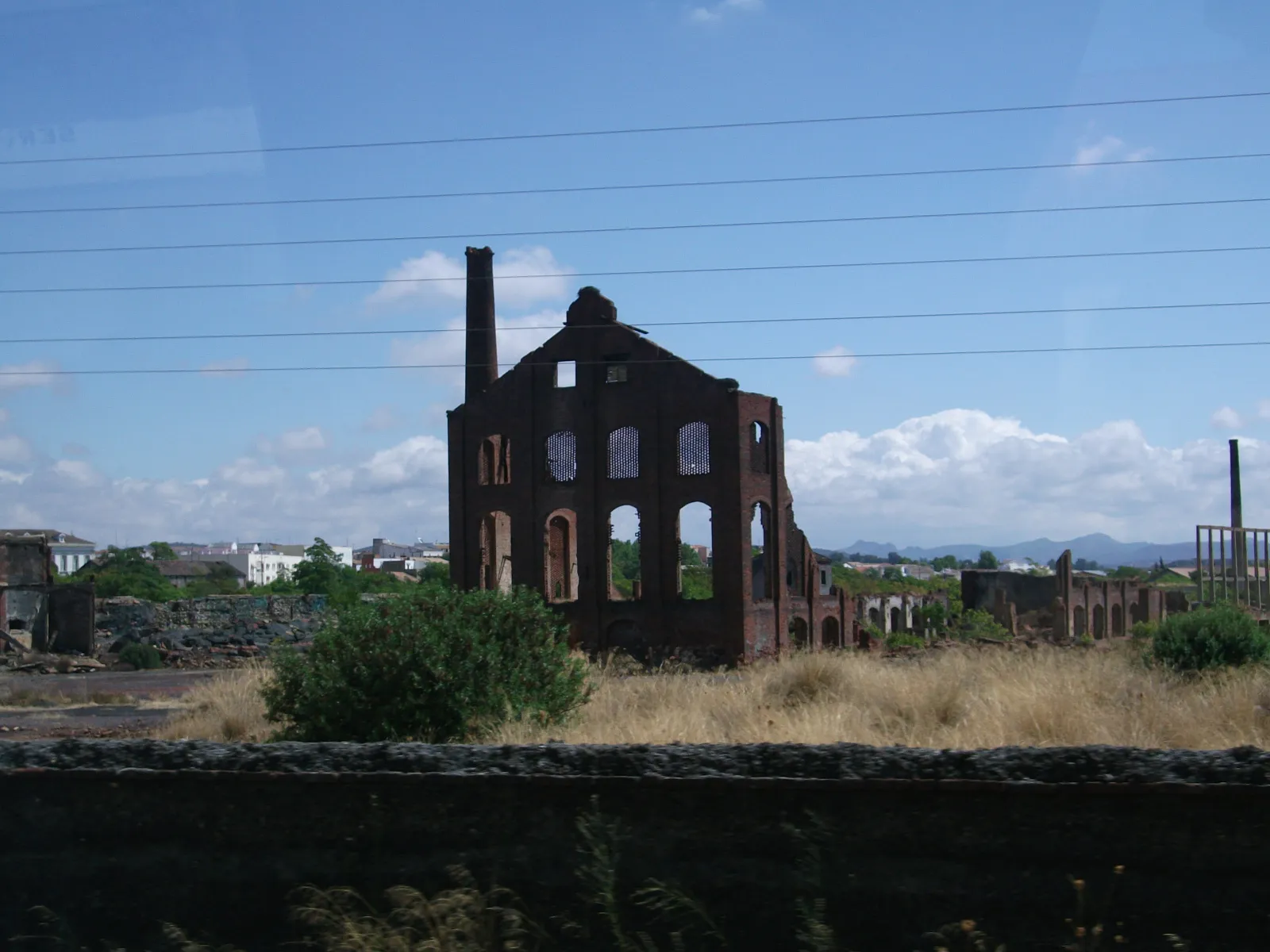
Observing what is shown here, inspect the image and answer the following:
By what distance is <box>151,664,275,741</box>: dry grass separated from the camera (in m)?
14.5

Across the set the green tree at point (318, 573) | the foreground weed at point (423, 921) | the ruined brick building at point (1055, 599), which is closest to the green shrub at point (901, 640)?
the ruined brick building at point (1055, 599)

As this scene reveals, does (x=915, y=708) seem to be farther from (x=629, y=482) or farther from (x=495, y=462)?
(x=495, y=462)

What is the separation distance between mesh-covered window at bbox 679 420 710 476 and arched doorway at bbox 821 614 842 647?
8918 millimetres

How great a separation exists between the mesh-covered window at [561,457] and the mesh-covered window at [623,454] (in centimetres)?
124

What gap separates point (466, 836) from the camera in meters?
6.32

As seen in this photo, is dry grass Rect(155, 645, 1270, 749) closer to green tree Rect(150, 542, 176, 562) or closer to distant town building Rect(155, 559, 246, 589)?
distant town building Rect(155, 559, 246, 589)

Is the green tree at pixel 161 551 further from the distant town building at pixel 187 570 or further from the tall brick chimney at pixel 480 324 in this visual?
the tall brick chimney at pixel 480 324

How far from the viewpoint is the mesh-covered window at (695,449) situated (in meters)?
38.7

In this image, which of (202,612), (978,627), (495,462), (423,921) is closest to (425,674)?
(423,921)

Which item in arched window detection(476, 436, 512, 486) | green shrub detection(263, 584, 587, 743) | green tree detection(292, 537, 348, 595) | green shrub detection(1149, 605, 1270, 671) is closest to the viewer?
green shrub detection(263, 584, 587, 743)

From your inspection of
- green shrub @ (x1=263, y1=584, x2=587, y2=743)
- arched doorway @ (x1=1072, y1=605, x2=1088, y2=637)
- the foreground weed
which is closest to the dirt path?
green shrub @ (x1=263, y1=584, x2=587, y2=743)

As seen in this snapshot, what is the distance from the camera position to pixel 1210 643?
17312 mm

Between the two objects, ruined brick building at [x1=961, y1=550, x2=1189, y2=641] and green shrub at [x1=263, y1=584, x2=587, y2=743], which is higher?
green shrub at [x1=263, y1=584, x2=587, y2=743]

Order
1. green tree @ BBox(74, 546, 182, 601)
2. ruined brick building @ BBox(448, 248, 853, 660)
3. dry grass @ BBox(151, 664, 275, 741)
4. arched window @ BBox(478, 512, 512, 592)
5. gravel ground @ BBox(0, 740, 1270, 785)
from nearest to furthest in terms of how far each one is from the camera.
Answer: gravel ground @ BBox(0, 740, 1270, 785) → dry grass @ BBox(151, 664, 275, 741) → ruined brick building @ BBox(448, 248, 853, 660) → arched window @ BBox(478, 512, 512, 592) → green tree @ BBox(74, 546, 182, 601)
